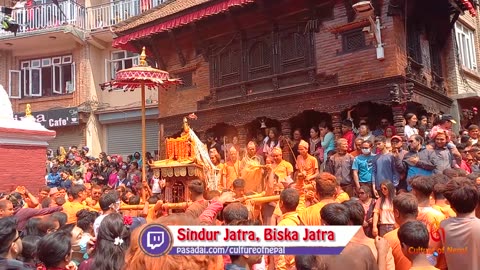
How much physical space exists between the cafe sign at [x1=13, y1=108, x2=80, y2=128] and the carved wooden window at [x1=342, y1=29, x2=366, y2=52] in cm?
1345

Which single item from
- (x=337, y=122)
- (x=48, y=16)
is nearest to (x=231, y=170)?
(x=337, y=122)

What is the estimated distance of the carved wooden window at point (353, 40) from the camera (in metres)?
11.7

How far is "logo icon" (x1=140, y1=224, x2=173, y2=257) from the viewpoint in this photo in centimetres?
218

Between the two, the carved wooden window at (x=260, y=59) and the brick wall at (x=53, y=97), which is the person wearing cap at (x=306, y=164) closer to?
the carved wooden window at (x=260, y=59)

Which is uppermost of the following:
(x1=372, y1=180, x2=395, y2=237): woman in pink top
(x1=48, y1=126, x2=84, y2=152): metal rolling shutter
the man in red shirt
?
(x1=48, y1=126, x2=84, y2=152): metal rolling shutter

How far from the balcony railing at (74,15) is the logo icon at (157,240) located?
19945mm

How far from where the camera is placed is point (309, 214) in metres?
4.54

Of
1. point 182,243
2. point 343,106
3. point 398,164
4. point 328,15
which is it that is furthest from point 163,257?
point 328,15

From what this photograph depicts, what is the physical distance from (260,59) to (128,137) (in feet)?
32.0

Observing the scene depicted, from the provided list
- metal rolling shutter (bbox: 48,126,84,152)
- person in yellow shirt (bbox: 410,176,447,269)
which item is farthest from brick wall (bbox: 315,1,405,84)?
metal rolling shutter (bbox: 48,126,84,152)

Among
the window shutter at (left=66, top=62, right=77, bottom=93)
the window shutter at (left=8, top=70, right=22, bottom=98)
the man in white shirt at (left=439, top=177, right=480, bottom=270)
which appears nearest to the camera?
the man in white shirt at (left=439, top=177, right=480, bottom=270)

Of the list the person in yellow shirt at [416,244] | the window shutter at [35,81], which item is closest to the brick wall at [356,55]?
the person in yellow shirt at [416,244]

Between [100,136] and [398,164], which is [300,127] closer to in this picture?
[398,164]

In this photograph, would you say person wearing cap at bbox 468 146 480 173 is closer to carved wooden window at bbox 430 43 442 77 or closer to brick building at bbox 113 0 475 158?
brick building at bbox 113 0 475 158
